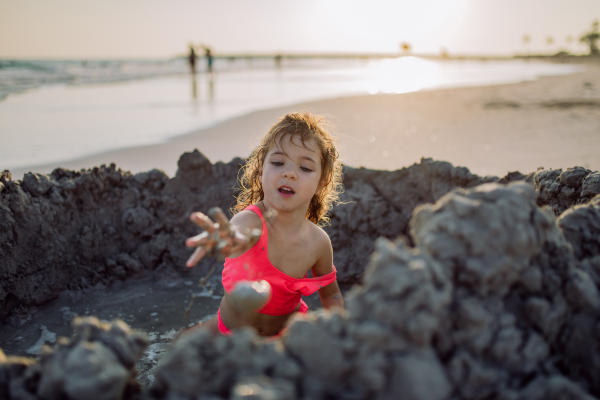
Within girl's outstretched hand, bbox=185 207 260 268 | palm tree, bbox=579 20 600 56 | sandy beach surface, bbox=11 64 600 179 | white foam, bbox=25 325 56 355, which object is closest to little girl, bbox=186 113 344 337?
girl's outstretched hand, bbox=185 207 260 268

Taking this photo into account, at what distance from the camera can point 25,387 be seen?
1.05 metres

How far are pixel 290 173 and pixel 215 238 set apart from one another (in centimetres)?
95

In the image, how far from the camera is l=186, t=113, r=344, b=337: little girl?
227 cm

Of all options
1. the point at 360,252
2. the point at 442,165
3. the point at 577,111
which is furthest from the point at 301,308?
the point at 577,111

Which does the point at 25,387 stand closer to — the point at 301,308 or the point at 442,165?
the point at 301,308

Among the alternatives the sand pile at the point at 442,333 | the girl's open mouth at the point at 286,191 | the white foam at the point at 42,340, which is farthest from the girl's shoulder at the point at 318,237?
the white foam at the point at 42,340

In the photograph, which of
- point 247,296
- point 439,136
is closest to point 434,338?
point 247,296

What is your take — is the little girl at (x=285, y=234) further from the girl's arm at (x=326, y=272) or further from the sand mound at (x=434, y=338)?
the sand mound at (x=434, y=338)

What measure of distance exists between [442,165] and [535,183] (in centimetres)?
71

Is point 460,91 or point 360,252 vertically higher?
point 460,91

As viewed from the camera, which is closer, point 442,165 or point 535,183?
point 535,183

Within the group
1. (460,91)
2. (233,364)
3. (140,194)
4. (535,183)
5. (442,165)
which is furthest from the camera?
(460,91)

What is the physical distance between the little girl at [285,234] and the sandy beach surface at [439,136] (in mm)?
1990

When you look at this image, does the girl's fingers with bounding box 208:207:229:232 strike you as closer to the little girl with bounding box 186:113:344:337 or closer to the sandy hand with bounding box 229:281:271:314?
the sandy hand with bounding box 229:281:271:314
